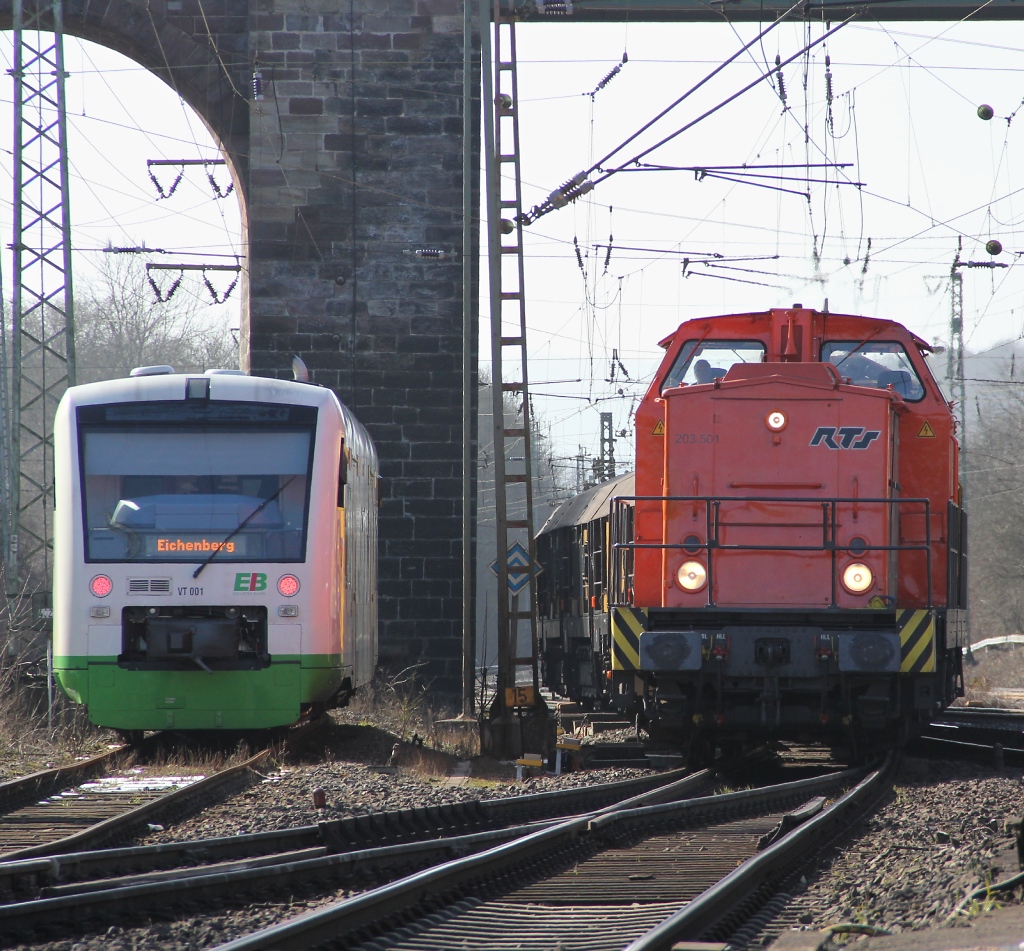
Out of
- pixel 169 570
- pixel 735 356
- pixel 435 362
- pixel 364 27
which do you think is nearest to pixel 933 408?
pixel 735 356

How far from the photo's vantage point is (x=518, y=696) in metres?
13.4

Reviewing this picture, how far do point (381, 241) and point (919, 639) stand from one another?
13.9 m

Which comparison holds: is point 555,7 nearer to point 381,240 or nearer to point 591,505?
point 381,240

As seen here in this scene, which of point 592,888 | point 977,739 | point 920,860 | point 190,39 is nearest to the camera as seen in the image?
point 592,888

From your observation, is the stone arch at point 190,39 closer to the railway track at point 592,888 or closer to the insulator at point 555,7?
the insulator at point 555,7

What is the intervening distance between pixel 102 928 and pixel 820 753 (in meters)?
9.07

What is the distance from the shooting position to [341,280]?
2180 centimetres

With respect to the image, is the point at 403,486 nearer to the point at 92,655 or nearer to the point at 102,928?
the point at 92,655

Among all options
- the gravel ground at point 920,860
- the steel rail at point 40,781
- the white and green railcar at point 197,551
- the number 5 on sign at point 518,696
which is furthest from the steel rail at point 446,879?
the number 5 on sign at point 518,696

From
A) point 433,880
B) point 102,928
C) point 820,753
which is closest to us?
point 102,928

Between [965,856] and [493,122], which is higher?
[493,122]

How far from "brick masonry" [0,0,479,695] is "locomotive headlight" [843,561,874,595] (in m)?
12.1

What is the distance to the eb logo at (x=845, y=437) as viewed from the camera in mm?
10430

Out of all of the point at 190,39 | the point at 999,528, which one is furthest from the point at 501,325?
the point at 999,528
